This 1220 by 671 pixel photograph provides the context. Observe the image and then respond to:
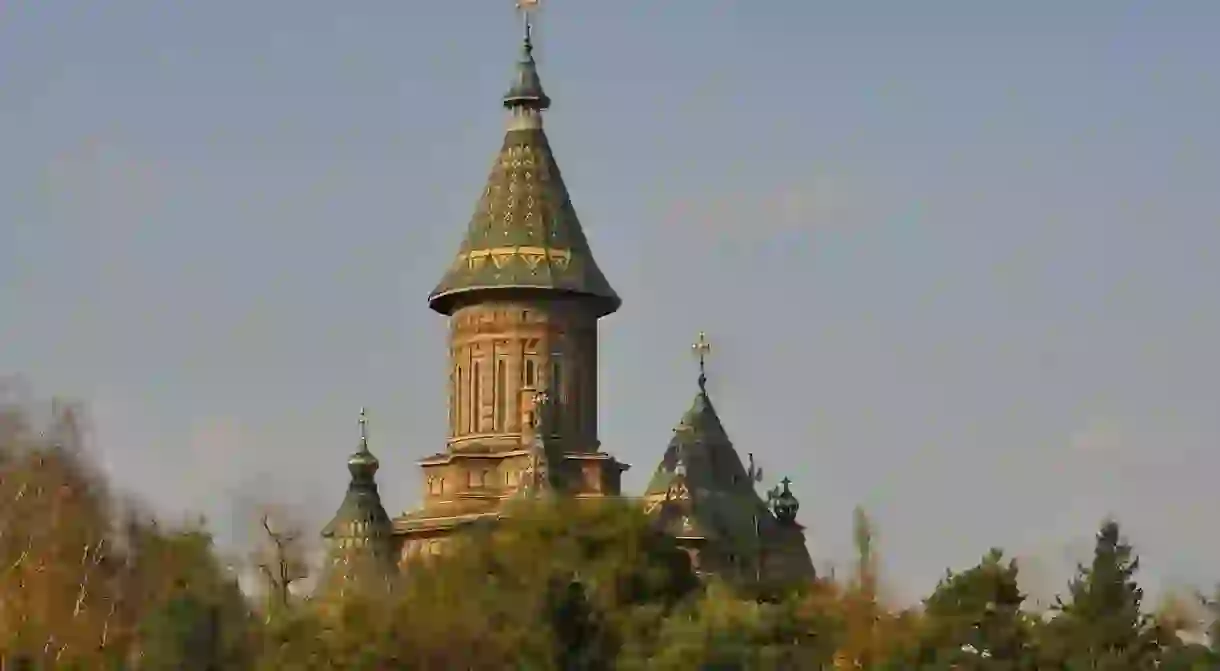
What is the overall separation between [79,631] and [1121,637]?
16.9 m

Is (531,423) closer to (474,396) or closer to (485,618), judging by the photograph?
(474,396)

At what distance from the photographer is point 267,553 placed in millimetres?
77625

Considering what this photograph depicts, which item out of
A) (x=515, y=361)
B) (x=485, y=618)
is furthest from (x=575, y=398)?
(x=485, y=618)

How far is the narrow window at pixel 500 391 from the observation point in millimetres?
89250

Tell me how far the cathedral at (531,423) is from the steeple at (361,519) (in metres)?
0.03

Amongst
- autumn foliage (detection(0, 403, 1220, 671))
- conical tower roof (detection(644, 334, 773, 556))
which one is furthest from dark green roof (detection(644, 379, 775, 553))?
autumn foliage (detection(0, 403, 1220, 671))

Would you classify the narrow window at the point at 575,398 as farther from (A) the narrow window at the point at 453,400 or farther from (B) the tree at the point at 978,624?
(B) the tree at the point at 978,624

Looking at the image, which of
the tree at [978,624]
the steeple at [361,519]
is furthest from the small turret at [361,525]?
the tree at [978,624]

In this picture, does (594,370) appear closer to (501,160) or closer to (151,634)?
(501,160)

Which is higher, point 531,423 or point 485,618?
point 531,423

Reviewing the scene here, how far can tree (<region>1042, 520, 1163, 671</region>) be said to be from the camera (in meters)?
64.6

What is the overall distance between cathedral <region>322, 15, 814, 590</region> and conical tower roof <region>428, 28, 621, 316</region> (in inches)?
1.3

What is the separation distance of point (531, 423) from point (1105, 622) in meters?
24.9

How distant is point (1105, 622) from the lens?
6519 cm
